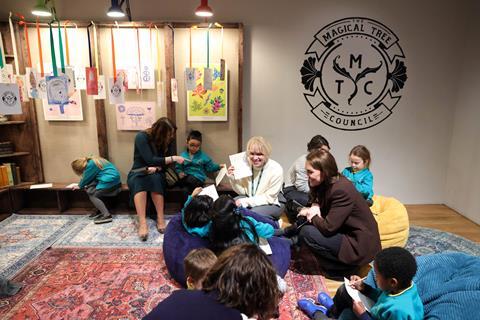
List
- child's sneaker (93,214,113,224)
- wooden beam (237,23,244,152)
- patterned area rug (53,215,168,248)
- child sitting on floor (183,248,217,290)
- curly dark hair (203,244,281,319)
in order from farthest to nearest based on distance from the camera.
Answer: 1. wooden beam (237,23,244,152)
2. child's sneaker (93,214,113,224)
3. patterned area rug (53,215,168,248)
4. child sitting on floor (183,248,217,290)
5. curly dark hair (203,244,281,319)

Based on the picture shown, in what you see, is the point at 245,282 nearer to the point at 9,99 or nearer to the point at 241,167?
the point at 241,167

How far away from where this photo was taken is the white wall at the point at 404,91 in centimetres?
384

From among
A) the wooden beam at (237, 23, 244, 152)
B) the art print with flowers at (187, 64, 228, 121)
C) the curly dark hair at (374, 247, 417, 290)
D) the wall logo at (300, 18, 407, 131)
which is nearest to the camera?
the curly dark hair at (374, 247, 417, 290)

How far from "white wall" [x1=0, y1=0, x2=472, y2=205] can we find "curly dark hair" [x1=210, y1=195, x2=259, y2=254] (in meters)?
1.96

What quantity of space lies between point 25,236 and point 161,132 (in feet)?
5.43

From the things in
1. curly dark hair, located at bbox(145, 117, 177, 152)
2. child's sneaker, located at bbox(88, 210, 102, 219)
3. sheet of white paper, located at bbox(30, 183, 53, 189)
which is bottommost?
child's sneaker, located at bbox(88, 210, 102, 219)

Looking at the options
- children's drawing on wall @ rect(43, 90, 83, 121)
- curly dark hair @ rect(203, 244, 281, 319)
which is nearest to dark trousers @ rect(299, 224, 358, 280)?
curly dark hair @ rect(203, 244, 281, 319)

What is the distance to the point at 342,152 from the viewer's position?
4227 mm

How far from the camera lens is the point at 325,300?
2258 mm

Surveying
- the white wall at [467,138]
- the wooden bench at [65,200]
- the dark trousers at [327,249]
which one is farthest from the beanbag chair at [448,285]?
the wooden bench at [65,200]

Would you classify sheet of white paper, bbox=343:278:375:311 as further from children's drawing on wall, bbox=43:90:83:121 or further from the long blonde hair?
children's drawing on wall, bbox=43:90:83:121

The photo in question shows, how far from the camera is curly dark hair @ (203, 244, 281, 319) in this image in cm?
116

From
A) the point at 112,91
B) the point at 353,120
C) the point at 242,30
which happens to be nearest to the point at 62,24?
the point at 112,91

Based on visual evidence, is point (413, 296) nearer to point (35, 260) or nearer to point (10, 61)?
point (35, 260)
